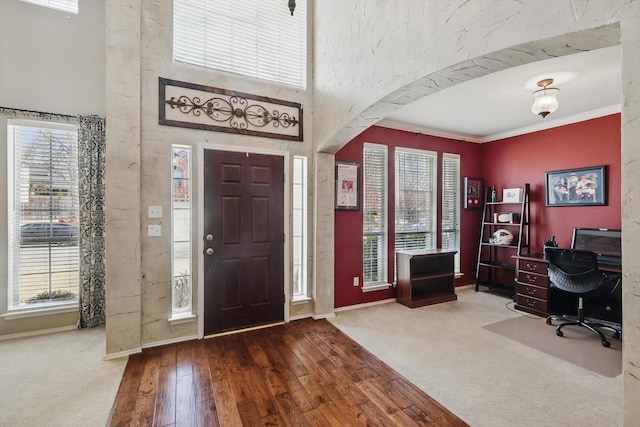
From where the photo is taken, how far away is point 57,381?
2.29 meters

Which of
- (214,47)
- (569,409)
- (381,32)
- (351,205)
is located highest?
(214,47)

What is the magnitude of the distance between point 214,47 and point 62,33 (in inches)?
66.8

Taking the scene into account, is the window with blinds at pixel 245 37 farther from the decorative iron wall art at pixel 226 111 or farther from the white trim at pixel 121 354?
the white trim at pixel 121 354

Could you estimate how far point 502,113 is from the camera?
396 centimetres

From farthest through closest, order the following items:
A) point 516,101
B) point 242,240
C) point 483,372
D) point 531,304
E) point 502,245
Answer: point 502,245, point 531,304, point 516,101, point 242,240, point 483,372

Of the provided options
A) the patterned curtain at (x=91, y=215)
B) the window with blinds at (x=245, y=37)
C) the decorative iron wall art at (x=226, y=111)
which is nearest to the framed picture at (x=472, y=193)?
the decorative iron wall art at (x=226, y=111)

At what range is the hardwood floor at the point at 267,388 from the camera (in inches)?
74.7

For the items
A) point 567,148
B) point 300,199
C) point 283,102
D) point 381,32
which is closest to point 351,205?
point 300,199

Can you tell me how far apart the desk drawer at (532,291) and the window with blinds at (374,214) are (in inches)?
72.5

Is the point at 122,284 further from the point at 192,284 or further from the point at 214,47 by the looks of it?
the point at 214,47

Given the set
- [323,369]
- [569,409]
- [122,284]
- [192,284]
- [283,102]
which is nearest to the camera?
[569,409]

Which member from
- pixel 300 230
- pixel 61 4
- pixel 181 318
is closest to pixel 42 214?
pixel 181 318

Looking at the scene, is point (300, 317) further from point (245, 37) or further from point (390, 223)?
point (245, 37)

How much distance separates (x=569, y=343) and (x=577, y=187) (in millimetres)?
2226
